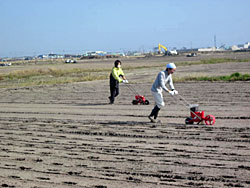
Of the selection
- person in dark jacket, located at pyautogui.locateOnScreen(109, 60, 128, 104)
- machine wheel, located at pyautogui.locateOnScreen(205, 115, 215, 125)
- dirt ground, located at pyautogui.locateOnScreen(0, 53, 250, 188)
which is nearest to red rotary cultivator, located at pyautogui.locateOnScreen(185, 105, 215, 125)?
machine wheel, located at pyautogui.locateOnScreen(205, 115, 215, 125)

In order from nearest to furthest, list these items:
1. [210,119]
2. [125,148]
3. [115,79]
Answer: [125,148] → [210,119] → [115,79]

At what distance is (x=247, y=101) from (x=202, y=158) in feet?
25.3

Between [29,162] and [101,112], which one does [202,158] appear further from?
[101,112]

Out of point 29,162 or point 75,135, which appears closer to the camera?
point 29,162

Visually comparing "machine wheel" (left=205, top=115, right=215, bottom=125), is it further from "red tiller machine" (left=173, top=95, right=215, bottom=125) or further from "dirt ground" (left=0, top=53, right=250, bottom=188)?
"dirt ground" (left=0, top=53, right=250, bottom=188)

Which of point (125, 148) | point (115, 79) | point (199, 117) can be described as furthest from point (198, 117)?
point (115, 79)

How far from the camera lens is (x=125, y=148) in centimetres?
881

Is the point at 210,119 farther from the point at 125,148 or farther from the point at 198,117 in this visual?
the point at 125,148

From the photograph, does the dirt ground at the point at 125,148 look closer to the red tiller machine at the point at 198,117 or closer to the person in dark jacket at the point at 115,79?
the red tiller machine at the point at 198,117

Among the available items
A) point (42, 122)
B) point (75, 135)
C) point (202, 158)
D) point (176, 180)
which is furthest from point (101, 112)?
point (176, 180)

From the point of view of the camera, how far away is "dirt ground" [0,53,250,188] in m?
6.79

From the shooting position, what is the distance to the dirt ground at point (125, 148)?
679cm

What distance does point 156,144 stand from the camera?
898cm

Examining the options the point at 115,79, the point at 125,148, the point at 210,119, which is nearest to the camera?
the point at 125,148
